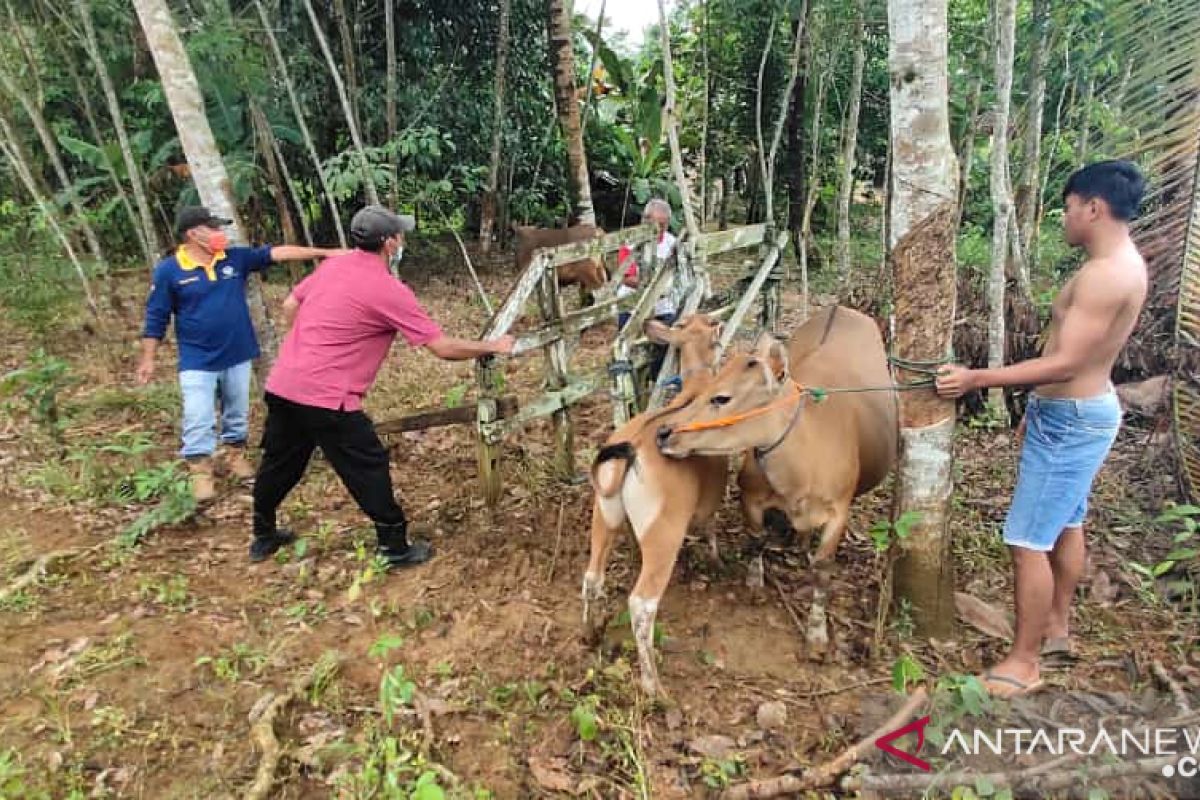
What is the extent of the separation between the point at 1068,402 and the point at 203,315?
5.08 meters

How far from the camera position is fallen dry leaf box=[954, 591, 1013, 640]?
3969 mm

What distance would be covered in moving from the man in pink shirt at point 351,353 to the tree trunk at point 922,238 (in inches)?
82.4

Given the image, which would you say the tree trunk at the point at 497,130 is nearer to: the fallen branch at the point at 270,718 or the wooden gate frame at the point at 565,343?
the wooden gate frame at the point at 565,343

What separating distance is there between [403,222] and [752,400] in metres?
2.25

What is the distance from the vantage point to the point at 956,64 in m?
10.3

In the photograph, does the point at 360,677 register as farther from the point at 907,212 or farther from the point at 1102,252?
the point at 1102,252

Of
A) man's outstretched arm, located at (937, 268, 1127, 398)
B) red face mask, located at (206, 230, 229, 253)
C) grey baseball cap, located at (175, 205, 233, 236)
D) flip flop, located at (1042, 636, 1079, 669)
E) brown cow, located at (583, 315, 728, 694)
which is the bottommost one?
flip flop, located at (1042, 636, 1079, 669)

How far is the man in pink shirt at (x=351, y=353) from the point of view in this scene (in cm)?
422

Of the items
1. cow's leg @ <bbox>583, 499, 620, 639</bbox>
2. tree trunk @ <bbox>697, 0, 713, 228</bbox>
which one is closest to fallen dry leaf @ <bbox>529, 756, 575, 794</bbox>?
cow's leg @ <bbox>583, 499, 620, 639</bbox>

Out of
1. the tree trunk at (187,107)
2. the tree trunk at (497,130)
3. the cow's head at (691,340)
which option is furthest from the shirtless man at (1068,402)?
the tree trunk at (497,130)

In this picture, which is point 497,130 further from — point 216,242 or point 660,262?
point 216,242

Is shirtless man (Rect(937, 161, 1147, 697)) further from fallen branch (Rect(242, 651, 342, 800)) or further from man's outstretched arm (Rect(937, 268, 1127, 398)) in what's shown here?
fallen branch (Rect(242, 651, 342, 800))

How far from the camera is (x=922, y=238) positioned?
345 centimetres

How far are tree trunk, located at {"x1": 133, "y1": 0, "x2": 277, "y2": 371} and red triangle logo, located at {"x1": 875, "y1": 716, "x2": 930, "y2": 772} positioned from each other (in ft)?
17.0
